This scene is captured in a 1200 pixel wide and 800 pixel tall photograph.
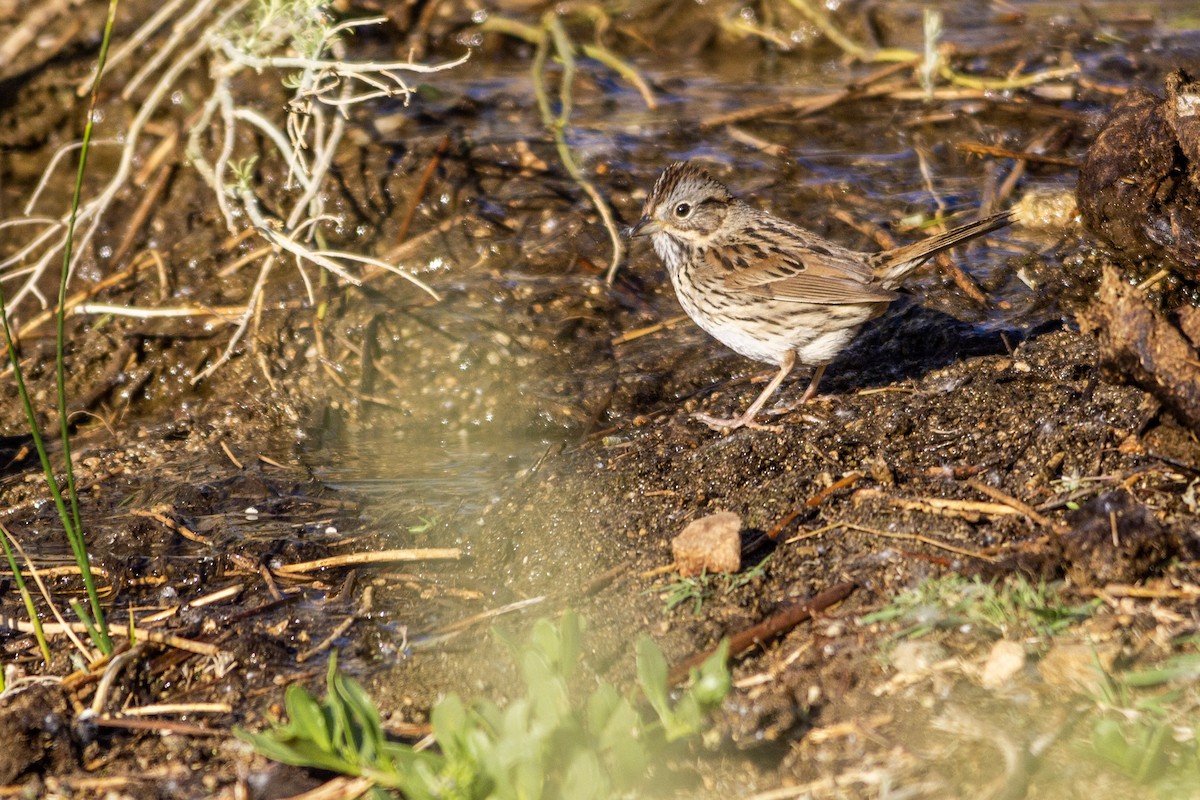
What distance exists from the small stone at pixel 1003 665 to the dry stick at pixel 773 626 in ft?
A: 1.77

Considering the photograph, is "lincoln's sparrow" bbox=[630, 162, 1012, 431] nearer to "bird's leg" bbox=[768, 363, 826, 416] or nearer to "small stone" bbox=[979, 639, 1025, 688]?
"bird's leg" bbox=[768, 363, 826, 416]

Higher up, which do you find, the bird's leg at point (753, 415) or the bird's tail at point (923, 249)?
the bird's tail at point (923, 249)

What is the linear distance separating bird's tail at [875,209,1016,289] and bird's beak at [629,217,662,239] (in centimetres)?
127

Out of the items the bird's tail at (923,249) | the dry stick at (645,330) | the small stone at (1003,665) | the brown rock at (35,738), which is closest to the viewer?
the small stone at (1003,665)

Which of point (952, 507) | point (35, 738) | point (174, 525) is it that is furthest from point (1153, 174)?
point (35, 738)


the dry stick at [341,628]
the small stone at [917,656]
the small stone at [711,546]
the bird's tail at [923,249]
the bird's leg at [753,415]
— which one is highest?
the bird's tail at [923,249]

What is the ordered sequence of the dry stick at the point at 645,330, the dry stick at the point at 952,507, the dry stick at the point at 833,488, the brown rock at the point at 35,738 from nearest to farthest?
the brown rock at the point at 35,738 < the dry stick at the point at 952,507 < the dry stick at the point at 833,488 < the dry stick at the point at 645,330

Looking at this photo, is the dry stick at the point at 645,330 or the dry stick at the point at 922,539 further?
the dry stick at the point at 645,330

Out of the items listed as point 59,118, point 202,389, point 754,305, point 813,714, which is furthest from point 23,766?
point 59,118

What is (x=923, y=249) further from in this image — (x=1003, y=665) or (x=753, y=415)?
(x=1003, y=665)

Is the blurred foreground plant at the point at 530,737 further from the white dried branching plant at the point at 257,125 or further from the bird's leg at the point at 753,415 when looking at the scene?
the white dried branching plant at the point at 257,125

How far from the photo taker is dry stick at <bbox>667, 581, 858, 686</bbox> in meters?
3.46

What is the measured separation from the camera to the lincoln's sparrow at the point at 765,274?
5301 mm

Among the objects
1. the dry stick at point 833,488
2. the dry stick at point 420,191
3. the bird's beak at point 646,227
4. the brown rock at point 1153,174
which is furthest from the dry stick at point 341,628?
the brown rock at point 1153,174
